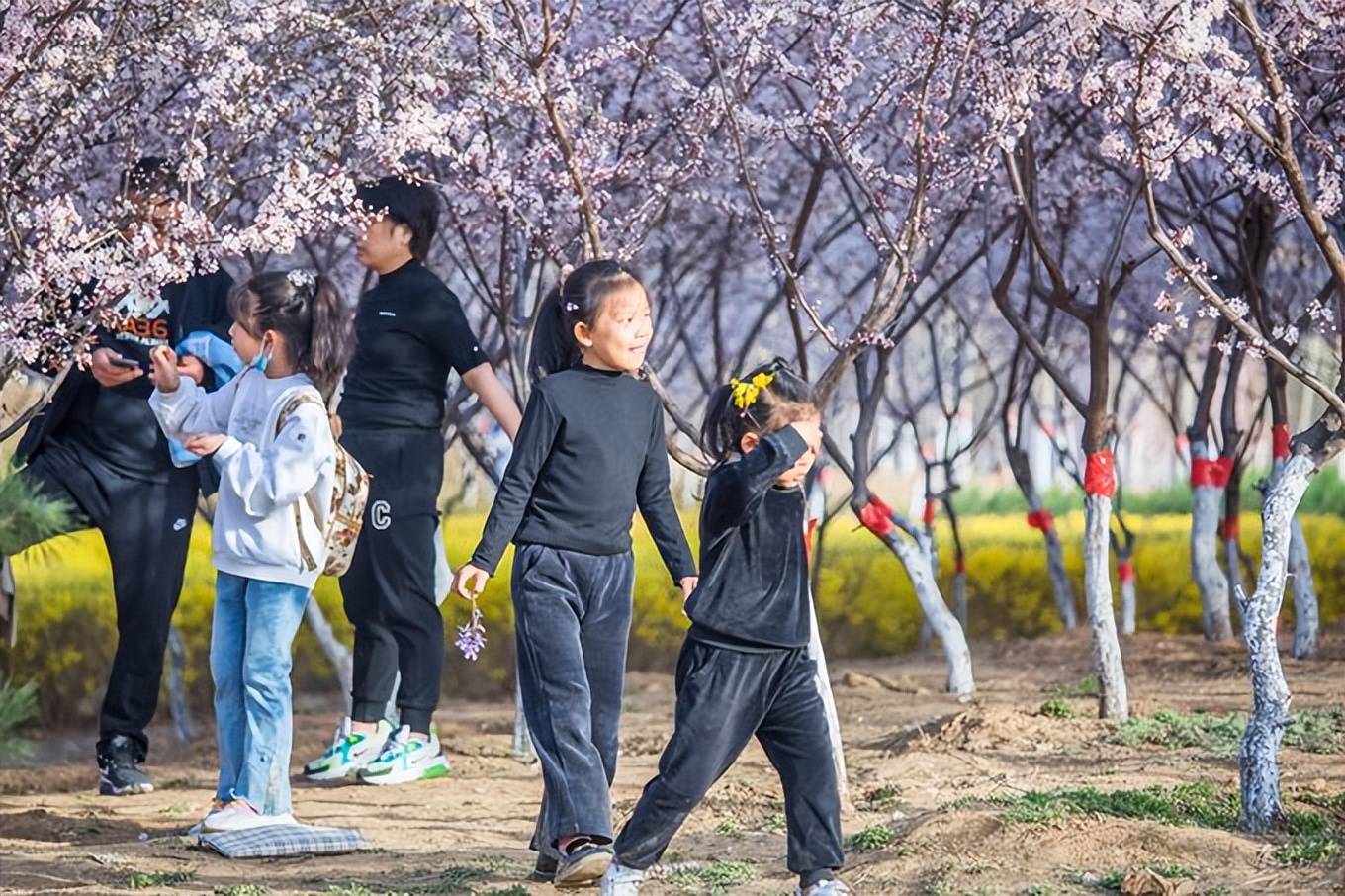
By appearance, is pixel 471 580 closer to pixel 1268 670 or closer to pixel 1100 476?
pixel 1268 670

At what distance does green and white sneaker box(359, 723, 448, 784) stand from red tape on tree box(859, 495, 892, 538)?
7.00ft

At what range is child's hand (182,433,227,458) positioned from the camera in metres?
4.96

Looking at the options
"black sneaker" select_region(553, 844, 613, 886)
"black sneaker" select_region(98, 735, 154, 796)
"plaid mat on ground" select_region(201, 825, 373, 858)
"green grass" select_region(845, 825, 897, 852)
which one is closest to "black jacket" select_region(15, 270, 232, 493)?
"black sneaker" select_region(98, 735, 154, 796)

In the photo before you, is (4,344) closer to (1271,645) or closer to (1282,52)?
(1271,645)

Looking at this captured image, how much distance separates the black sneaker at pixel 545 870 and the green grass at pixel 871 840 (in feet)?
2.60

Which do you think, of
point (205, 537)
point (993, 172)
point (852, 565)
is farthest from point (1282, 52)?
point (205, 537)

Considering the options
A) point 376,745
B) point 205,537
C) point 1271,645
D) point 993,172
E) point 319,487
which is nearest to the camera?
point 1271,645

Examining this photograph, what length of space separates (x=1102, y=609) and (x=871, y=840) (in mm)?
2188

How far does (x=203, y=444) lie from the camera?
497cm

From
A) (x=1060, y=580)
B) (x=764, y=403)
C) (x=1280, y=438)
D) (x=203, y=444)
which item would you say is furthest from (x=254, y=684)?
(x=1060, y=580)

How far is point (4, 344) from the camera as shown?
514 centimetres

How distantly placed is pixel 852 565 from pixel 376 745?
6937 mm

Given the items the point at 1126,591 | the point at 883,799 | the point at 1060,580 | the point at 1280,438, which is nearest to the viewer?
the point at 883,799

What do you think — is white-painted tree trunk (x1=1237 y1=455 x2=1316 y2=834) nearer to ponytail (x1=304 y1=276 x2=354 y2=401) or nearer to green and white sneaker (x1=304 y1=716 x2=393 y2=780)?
ponytail (x1=304 y1=276 x2=354 y2=401)
